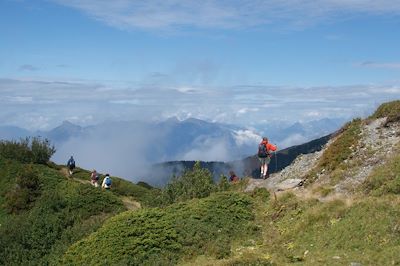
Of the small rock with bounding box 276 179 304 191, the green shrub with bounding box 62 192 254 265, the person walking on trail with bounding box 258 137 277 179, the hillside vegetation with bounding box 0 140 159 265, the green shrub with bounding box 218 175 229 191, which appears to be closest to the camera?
the green shrub with bounding box 62 192 254 265

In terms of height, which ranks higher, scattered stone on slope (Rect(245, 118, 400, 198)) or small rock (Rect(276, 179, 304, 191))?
scattered stone on slope (Rect(245, 118, 400, 198))

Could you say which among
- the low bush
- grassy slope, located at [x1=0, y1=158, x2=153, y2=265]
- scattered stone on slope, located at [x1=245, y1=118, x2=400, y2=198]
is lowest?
grassy slope, located at [x1=0, y1=158, x2=153, y2=265]

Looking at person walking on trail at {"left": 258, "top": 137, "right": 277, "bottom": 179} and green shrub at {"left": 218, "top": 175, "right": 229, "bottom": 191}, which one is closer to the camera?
green shrub at {"left": 218, "top": 175, "right": 229, "bottom": 191}

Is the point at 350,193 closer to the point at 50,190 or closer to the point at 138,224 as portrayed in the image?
the point at 138,224

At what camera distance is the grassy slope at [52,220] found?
24656 mm

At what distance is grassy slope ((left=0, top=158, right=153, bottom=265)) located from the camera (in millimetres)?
24656

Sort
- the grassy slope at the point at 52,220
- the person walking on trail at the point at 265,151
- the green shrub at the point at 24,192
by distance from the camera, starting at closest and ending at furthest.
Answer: the grassy slope at the point at 52,220, the person walking on trail at the point at 265,151, the green shrub at the point at 24,192

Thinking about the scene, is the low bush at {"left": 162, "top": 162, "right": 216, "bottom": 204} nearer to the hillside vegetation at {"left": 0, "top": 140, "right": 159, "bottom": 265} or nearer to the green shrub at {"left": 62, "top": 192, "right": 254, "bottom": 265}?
the hillside vegetation at {"left": 0, "top": 140, "right": 159, "bottom": 265}

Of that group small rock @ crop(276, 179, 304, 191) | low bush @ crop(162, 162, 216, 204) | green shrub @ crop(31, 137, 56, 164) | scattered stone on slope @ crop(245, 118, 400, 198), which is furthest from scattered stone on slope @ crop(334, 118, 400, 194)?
green shrub @ crop(31, 137, 56, 164)

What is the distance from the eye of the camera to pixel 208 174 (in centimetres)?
3359

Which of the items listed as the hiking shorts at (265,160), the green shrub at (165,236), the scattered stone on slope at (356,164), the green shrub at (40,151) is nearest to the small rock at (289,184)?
the scattered stone on slope at (356,164)

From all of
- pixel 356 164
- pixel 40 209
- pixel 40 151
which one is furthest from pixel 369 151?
pixel 40 151

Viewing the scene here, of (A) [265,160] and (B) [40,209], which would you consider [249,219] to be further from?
(B) [40,209]

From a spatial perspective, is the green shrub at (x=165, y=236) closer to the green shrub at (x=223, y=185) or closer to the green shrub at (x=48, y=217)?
the green shrub at (x=48, y=217)
